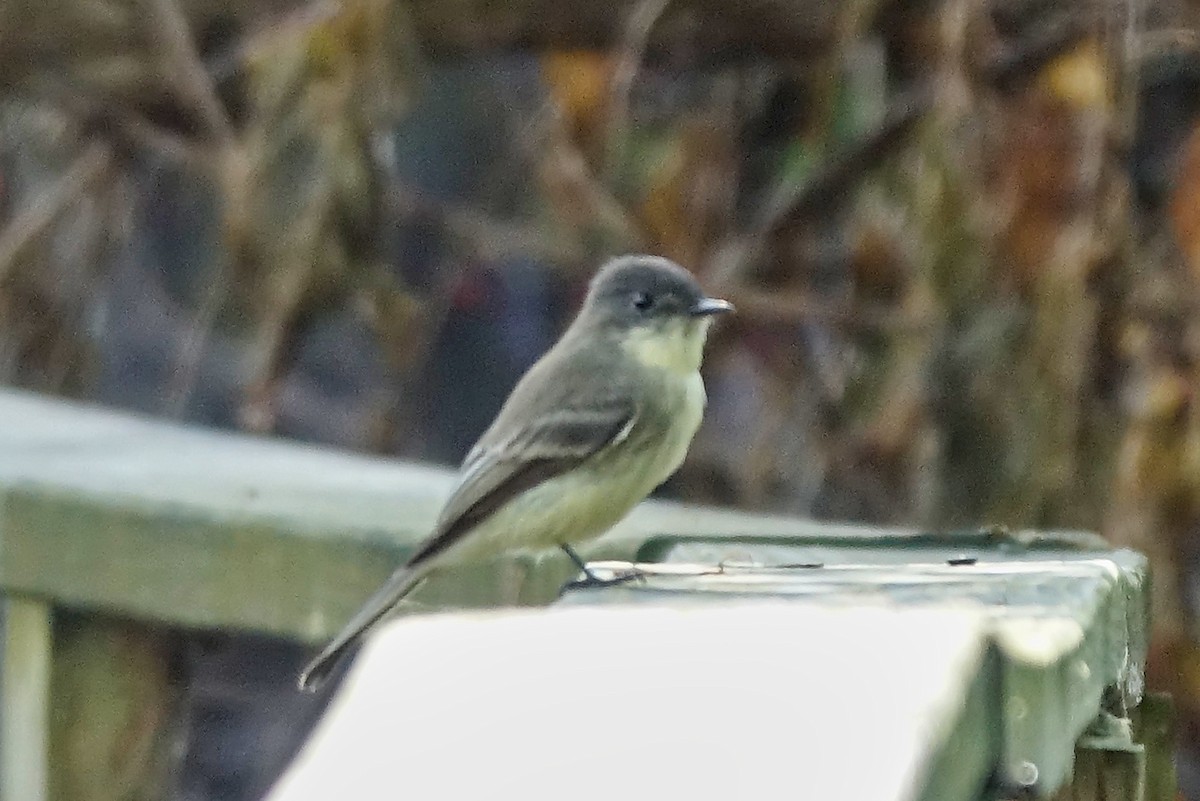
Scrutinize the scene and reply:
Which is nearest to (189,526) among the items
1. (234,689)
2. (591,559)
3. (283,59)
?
(591,559)

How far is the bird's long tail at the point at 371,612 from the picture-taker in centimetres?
264

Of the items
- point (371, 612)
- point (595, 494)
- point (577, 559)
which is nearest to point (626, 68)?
point (595, 494)

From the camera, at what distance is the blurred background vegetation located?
168 inches

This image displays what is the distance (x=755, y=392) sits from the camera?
5.64 meters

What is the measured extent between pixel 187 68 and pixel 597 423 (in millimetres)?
A: 2107

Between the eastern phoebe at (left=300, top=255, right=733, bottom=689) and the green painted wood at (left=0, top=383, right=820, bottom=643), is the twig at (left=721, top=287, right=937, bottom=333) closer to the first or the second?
the eastern phoebe at (left=300, top=255, right=733, bottom=689)

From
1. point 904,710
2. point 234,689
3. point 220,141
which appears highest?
point 220,141

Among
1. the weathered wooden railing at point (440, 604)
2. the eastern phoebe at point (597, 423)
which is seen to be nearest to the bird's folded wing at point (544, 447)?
the eastern phoebe at point (597, 423)

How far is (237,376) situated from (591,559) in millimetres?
3026

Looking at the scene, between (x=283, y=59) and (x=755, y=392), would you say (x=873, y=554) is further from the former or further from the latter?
(x=755, y=392)

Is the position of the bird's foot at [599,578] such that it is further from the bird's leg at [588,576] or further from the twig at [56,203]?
the twig at [56,203]

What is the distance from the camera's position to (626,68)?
15.6ft

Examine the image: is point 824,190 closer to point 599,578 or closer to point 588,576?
point 588,576

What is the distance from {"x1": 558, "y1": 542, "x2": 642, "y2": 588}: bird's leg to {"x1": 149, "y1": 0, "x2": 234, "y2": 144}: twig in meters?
2.25
